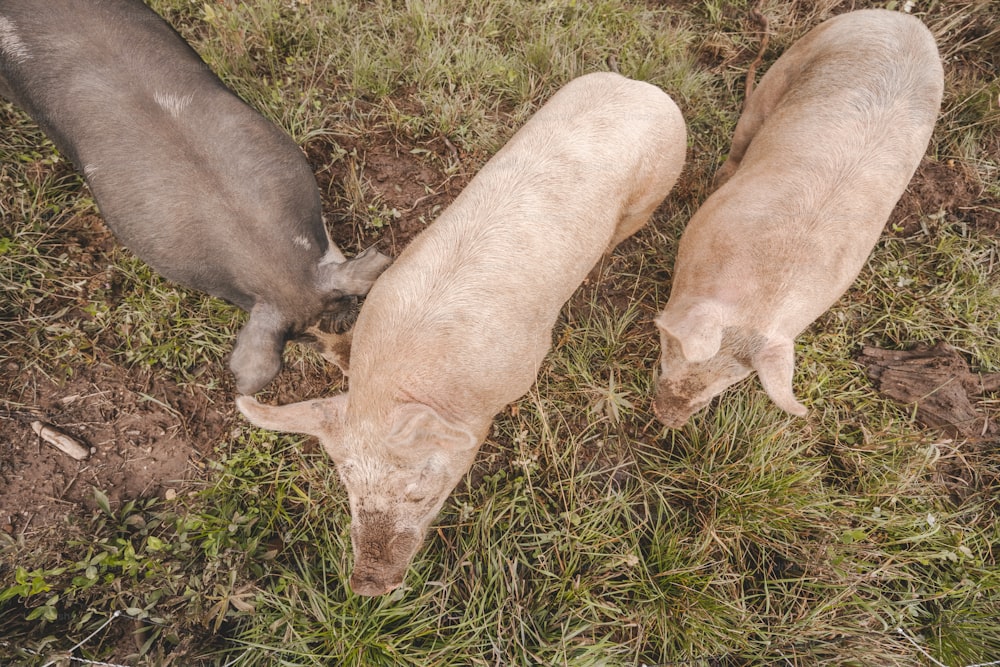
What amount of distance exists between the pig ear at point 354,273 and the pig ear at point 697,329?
6.25ft

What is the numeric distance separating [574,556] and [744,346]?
6.24 feet

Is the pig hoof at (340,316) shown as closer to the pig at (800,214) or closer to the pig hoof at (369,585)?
the pig hoof at (369,585)

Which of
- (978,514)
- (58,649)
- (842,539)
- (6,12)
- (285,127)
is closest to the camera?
(58,649)

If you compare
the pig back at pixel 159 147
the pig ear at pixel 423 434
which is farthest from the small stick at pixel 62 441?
the pig ear at pixel 423 434

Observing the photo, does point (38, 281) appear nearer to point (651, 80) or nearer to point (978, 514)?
point (651, 80)

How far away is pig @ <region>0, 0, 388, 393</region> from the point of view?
3.39 meters

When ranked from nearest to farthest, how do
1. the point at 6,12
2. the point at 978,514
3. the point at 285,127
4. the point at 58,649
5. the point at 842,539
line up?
1. the point at 58,649
2. the point at 6,12
3. the point at 842,539
4. the point at 978,514
5. the point at 285,127

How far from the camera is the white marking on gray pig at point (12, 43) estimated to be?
346 centimetres

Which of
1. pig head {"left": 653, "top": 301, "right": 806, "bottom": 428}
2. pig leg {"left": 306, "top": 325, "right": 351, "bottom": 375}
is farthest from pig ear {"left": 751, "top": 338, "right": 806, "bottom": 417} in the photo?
pig leg {"left": 306, "top": 325, "right": 351, "bottom": 375}

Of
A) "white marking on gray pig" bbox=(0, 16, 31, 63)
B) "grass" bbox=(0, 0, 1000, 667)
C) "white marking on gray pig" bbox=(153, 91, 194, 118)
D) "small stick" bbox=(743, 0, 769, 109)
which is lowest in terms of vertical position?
"grass" bbox=(0, 0, 1000, 667)

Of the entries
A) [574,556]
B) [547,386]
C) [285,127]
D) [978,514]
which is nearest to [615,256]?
[547,386]

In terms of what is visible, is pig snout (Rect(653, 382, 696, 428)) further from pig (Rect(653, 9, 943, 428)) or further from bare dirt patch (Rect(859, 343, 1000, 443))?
bare dirt patch (Rect(859, 343, 1000, 443))

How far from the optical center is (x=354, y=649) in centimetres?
337

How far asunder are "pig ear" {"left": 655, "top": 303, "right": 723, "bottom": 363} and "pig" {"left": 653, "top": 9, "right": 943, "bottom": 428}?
0.03ft
